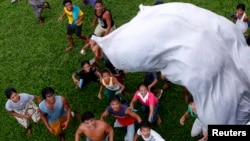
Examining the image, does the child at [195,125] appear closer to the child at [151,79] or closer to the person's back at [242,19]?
the child at [151,79]

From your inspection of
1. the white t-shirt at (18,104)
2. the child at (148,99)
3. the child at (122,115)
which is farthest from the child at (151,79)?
the white t-shirt at (18,104)

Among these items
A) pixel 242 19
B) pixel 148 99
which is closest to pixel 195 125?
pixel 148 99

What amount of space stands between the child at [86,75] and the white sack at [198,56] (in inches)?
80.3

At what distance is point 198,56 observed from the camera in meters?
5.12

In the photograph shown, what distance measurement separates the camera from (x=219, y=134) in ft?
16.5

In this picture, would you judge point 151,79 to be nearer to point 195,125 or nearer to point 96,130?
point 195,125

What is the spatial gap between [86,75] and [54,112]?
1198 mm

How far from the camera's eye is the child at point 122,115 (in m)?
6.52

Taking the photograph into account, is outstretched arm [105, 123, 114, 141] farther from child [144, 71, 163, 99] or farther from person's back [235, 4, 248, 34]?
person's back [235, 4, 248, 34]

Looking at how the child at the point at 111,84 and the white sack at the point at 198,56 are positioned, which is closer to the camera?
the white sack at the point at 198,56

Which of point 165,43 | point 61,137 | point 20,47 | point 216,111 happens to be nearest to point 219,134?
point 216,111

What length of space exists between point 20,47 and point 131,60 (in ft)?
15.9

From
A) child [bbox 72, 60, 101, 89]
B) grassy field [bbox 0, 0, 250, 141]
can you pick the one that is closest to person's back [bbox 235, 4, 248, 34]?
grassy field [bbox 0, 0, 250, 141]

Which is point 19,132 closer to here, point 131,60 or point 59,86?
point 59,86
